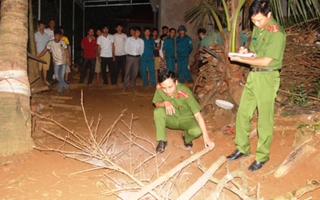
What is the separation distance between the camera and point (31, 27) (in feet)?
28.6

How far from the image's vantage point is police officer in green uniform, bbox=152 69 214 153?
180 inches

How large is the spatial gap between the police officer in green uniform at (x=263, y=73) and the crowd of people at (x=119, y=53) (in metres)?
5.95

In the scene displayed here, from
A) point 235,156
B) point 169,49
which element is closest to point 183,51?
point 169,49

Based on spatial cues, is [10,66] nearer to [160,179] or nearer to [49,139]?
[49,139]

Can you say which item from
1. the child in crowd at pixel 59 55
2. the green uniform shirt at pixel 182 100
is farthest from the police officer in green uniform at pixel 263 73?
the child in crowd at pixel 59 55

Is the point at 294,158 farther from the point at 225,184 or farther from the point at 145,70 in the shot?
the point at 145,70

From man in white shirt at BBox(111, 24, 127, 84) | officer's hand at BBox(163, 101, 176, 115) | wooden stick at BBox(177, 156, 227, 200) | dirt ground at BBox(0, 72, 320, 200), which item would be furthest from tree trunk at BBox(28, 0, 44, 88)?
wooden stick at BBox(177, 156, 227, 200)

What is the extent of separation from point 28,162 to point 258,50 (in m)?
2.98

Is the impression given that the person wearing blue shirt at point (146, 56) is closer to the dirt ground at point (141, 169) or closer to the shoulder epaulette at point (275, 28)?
the dirt ground at point (141, 169)

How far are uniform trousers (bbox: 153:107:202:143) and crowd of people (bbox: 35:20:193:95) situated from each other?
486 cm

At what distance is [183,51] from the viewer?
11.4m

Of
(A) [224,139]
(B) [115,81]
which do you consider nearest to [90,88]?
(B) [115,81]

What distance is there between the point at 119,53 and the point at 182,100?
265 inches

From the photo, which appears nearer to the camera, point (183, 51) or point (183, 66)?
point (183, 51)
